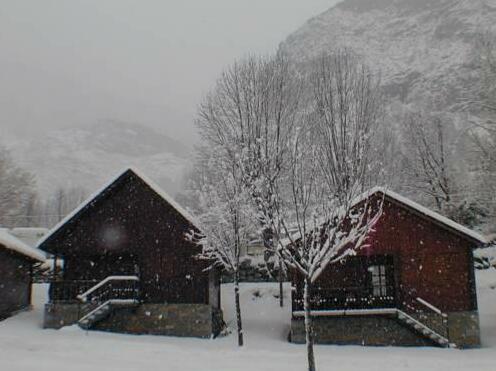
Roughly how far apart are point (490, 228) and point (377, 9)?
477 ft

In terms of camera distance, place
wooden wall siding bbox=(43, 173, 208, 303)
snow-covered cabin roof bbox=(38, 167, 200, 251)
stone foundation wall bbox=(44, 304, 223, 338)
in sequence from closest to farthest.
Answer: stone foundation wall bbox=(44, 304, 223, 338) < wooden wall siding bbox=(43, 173, 208, 303) < snow-covered cabin roof bbox=(38, 167, 200, 251)

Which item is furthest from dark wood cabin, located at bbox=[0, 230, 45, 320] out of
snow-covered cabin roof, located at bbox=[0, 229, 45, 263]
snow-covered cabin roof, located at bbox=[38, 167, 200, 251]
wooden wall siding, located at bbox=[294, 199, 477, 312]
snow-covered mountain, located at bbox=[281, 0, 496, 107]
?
snow-covered mountain, located at bbox=[281, 0, 496, 107]

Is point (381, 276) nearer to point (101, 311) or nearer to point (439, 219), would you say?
point (439, 219)

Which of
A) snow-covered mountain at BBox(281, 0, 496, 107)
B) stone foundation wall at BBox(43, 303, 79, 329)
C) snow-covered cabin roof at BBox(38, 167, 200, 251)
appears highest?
snow-covered mountain at BBox(281, 0, 496, 107)

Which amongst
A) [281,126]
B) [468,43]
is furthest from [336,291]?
[468,43]

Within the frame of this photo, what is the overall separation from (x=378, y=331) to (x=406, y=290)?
2.07m

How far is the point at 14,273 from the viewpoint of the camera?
918 inches

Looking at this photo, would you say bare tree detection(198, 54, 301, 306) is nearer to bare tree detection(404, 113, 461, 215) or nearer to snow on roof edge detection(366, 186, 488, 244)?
snow on roof edge detection(366, 186, 488, 244)

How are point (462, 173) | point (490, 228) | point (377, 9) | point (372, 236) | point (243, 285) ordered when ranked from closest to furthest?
point (372, 236) < point (490, 228) < point (243, 285) < point (462, 173) < point (377, 9)

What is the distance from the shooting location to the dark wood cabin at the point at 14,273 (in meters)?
22.0

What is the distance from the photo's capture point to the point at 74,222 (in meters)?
21.8

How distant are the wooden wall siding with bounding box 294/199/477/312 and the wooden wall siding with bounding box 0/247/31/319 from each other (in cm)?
1364

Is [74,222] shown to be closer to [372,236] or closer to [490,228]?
[372,236]

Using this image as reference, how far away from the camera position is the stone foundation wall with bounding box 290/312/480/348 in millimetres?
18781
